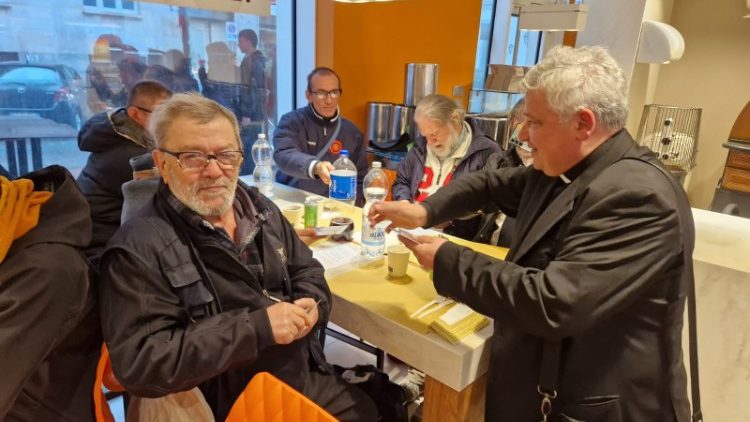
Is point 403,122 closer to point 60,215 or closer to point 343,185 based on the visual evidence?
point 343,185

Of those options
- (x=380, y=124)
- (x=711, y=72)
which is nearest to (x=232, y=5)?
(x=380, y=124)

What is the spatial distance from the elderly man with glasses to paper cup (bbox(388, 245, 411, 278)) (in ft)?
0.84

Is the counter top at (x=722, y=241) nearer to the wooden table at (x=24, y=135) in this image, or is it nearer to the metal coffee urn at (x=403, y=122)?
the metal coffee urn at (x=403, y=122)

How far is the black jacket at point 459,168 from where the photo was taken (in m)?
2.47

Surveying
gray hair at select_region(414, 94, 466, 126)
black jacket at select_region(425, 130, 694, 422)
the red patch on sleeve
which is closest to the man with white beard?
gray hair at select_region(414, 94, 466, 126)

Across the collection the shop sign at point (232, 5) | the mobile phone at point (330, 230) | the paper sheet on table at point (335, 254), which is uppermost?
the shop sign at point (232, 5)

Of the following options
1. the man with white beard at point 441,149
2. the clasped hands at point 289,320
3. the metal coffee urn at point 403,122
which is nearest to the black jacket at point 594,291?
the clasped hands at point 289,320

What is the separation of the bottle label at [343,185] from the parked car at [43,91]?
68.9 inches

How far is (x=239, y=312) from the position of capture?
4.30 ft

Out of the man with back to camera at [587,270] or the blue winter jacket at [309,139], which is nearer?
the man with back to camera at [587,270]

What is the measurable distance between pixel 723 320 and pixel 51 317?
213 cm

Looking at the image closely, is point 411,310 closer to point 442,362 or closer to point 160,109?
point 442,362

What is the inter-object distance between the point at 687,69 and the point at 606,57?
4571mm

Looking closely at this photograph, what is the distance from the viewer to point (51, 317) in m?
1.09
